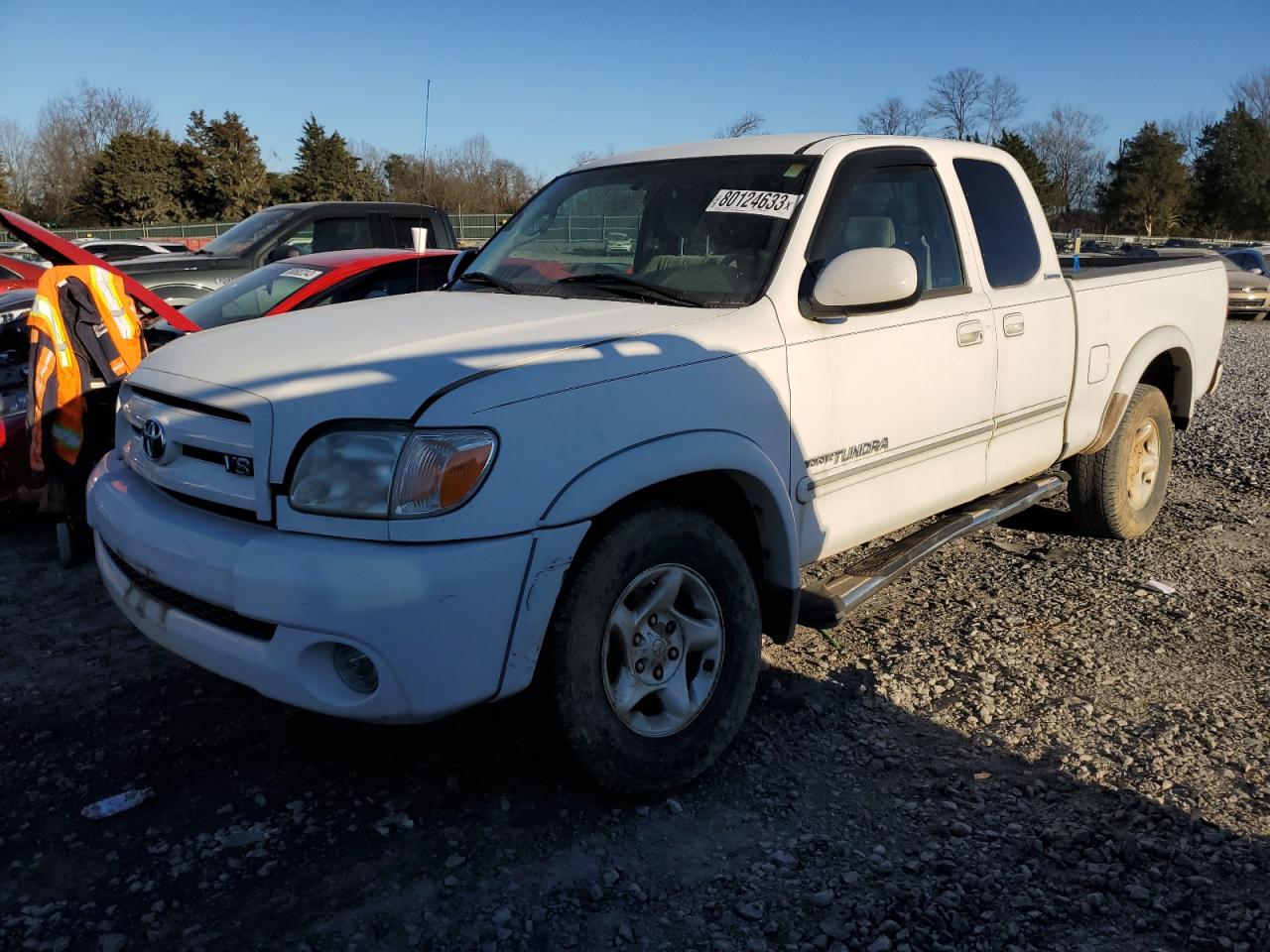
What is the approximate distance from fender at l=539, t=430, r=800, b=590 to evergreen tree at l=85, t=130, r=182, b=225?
52.4 metres

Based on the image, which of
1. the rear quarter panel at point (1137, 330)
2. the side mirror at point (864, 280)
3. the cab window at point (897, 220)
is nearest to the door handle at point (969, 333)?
the cab window at point (897, 220)

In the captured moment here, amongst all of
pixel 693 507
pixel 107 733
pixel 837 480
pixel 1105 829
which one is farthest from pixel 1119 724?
pixel 107 733

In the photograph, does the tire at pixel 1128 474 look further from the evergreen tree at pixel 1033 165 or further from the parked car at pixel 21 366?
the evergreen tree at pixel 1033 165

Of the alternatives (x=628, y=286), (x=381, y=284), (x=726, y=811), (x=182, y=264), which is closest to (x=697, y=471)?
(x=628, y=286)

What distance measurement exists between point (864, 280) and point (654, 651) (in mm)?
1349

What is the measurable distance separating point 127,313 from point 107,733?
262 centimetres

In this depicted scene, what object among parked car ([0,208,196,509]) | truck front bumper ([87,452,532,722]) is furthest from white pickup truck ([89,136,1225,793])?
parked car ([0,208,196,509])

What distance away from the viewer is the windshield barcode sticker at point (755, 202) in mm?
3553

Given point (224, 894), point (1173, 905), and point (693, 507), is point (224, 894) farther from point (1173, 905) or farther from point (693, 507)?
point (1173, 905)

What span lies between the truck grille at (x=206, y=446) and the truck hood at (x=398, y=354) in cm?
4

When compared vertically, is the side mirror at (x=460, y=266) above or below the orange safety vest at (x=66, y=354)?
above

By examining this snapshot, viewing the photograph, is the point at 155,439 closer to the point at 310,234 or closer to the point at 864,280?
the point at 864,280

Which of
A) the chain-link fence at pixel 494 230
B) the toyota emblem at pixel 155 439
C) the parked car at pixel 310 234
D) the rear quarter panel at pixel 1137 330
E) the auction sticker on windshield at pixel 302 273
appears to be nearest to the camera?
the toyota emblem at pixel 155 439

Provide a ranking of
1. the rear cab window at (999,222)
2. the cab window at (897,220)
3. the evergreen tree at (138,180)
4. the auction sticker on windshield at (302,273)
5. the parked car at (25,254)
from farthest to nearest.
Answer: the evergreen tree at (138,180) → the parked car at (25,254) → the auction sticker on windshield at (302,273) → the rear cab window at (999,222) → the cab window at (897,220)
